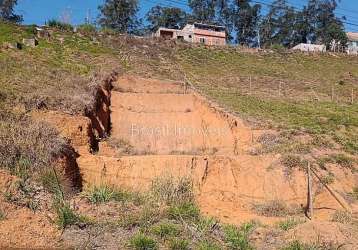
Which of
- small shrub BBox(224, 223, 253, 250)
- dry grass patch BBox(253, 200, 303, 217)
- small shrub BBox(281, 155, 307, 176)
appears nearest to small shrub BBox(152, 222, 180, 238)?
small shrub BBox(224, 223, 253, 250)

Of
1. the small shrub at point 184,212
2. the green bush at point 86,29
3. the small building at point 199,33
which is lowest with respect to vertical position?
the small shrub at point 184,212

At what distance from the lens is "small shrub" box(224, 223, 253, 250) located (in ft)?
32.2

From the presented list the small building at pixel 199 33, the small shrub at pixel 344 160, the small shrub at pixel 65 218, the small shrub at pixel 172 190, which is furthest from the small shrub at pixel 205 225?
the small building at pixel 199 33

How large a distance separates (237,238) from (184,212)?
151 centimetres

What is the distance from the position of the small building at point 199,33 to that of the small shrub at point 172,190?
5614cm

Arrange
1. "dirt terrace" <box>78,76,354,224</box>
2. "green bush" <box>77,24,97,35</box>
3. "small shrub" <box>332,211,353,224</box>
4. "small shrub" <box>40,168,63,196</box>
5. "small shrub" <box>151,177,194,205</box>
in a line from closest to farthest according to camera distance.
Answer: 1. "small shrub" <box>40,168,63,196</box>
2. "small shrub" <box>151,177,194,205</box>
3. "small shrub" <box>332,211,353,224</box>
4. "dirt terrace" <box>78,76,354,224</box>
5. "green bush" <box>77,24,97,35</box>

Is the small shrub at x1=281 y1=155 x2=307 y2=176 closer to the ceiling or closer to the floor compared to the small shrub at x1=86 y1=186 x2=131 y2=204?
closer to the floor

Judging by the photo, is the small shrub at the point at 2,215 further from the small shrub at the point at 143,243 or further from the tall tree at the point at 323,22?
the tall tree at the point at 323,22

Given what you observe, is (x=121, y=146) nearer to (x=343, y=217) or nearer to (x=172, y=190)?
(x=172, y=190)

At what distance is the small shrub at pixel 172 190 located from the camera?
12.0 m

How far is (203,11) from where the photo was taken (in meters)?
80.4

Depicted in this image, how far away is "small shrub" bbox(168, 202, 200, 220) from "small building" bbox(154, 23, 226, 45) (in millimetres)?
57666

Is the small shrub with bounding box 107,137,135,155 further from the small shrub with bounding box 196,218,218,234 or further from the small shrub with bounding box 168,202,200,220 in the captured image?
the small shrub with bounding box 196,218,218,234

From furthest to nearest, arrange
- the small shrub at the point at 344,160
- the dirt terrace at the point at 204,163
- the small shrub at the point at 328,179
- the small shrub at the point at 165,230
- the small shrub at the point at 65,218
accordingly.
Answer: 1. the small shrub at the point at 344,160
2. the small shrub at the point at 328,179
3. the dirt terrace at the point at 204,163
4. the small shrub at the point at 65,218
5. the small shrub at the point at 165,230
